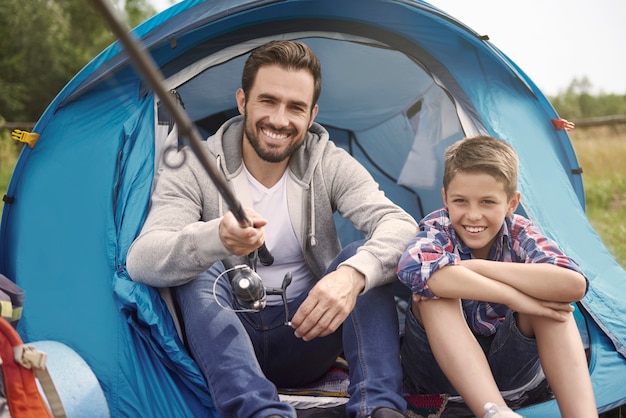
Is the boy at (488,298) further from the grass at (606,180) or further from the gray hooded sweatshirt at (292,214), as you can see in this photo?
the grass at (606,180)

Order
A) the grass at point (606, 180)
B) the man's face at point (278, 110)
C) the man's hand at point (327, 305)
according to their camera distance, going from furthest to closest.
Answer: the grass at point (606, 180), the man's face at point (278, 110), the man's hand at point (327, 305)

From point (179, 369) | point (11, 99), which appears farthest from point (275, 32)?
point (11, 99)

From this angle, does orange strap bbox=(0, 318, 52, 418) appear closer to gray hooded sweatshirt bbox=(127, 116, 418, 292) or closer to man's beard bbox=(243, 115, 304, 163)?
gray hooded sweatshirt bbox=(127, 116, 418, 292)

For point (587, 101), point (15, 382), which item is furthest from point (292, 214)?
point (587, 101)

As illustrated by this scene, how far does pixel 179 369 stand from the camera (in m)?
1.88

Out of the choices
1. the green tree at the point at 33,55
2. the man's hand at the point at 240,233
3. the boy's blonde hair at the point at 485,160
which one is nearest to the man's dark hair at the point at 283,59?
the boy's blonde hair at the point at 485,160

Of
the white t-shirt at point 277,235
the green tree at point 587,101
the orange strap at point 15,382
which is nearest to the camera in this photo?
the orange strap at point 15,382

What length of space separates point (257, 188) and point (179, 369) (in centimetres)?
65

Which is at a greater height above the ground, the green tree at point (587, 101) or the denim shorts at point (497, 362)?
the green tree at point (587, 101)

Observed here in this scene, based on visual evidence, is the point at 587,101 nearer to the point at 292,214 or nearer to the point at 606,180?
the point at 606,180

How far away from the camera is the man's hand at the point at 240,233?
5.26 feet

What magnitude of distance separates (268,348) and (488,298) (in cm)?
68

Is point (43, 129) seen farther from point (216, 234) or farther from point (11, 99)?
point (11, 99)

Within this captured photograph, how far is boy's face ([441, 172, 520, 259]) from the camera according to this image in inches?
74.8
